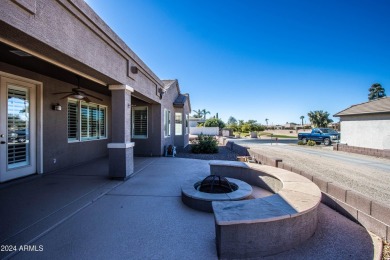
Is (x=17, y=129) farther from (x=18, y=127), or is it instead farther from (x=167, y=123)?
(x=167, y=123)

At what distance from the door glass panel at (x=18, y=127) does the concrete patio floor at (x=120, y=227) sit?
2.35 feet

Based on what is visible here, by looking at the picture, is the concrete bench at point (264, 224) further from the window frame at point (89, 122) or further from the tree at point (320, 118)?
the tree at point (320, 118)

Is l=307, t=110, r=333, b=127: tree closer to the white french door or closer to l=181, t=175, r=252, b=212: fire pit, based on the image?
l=181, t=175, r=252, b=212: fire pit

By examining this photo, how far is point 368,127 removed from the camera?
1482 cm

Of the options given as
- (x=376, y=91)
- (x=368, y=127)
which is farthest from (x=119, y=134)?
(x=376, y=91)

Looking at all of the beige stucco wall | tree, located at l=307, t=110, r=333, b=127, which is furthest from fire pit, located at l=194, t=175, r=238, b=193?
tree, located at l=307, t=110, r=333, b=127

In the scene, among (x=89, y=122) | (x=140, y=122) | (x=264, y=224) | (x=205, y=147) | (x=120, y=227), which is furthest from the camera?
(x=205, y=147)

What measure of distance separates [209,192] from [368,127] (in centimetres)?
1670

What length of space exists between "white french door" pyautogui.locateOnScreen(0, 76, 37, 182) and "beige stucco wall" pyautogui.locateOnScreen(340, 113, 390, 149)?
789 inches

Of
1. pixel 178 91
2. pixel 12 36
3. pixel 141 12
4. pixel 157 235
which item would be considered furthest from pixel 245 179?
pixel 178 91

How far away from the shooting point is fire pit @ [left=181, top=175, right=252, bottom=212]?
405 cm

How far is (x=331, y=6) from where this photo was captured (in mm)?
9664

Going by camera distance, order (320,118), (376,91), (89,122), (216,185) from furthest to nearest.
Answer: (320,118) → (376,91) → (89,122) → (216,185)

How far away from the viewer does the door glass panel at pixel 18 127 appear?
541 cm
